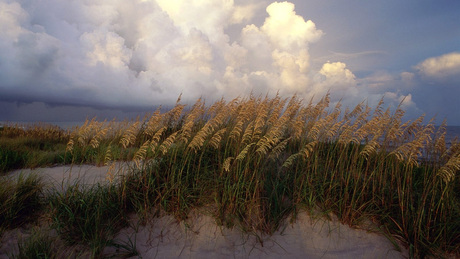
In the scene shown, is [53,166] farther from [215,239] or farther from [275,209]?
[275,209]

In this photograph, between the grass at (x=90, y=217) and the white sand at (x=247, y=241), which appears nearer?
the grass at (x=90, y=217)

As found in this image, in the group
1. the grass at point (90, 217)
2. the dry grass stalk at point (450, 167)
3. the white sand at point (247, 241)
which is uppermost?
the dry grass stalk at point (450, 167)

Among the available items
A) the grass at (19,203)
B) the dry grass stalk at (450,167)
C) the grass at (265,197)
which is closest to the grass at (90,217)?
the grass at (265,197)

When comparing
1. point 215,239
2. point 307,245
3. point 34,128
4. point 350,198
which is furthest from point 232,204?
point 34,128

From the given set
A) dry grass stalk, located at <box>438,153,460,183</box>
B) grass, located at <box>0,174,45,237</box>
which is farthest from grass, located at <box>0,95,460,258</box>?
grass, located at <box>0,174,45,237</box>

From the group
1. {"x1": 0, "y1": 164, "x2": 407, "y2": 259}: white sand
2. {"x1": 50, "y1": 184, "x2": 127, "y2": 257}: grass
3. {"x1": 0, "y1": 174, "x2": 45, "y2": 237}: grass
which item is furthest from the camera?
{"x1": 0, "y1": 174, "x2": 45, "y2": 237}: grass

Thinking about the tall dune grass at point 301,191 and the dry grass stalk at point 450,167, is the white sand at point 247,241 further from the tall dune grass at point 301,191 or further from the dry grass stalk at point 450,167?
the dry grass stalk at point 450,167

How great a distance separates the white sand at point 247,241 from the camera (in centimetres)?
443

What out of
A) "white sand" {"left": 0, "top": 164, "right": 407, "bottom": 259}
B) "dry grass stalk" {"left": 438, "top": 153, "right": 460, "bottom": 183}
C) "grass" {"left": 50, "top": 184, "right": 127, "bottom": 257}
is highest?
"dry grass stalk" {"left": 438, "top": 153, "right": 460, "bottom": 183}

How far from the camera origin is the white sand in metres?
4.43

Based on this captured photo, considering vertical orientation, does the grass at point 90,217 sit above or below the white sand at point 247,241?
above

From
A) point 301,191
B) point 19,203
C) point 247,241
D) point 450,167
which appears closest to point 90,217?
point 19,203

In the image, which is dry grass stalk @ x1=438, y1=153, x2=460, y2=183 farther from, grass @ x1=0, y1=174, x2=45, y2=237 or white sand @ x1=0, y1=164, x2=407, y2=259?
grass @ x1=0, y1=174, x2=45, y2=237

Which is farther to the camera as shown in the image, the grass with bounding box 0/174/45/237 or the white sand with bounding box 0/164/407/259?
the grass with bounding box 0/174/45/237
